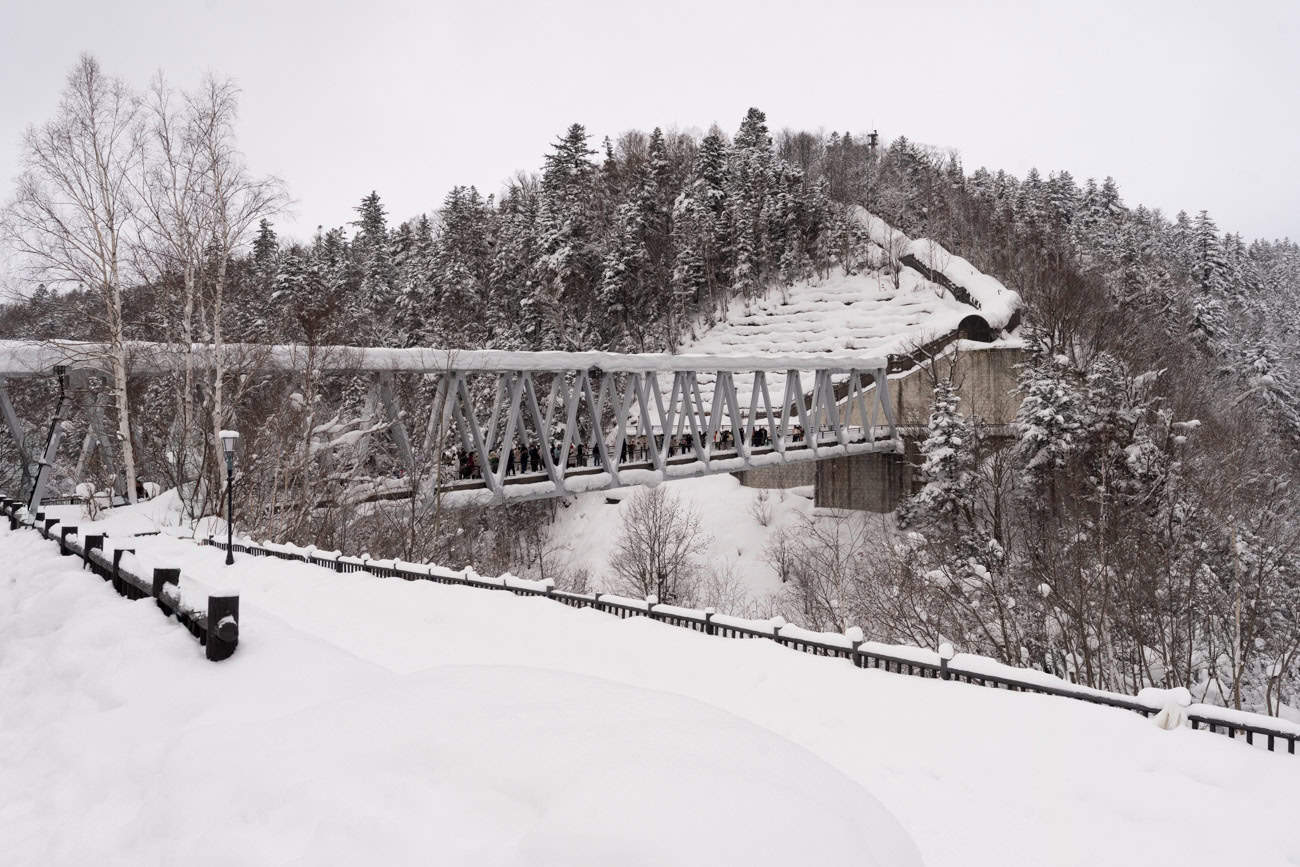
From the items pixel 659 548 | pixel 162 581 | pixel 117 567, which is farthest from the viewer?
pixel 659 548

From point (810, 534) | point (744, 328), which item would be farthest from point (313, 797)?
point (744, 328)

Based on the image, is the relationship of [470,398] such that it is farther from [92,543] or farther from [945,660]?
[945,660]

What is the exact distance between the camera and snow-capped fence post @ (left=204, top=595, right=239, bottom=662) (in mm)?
5355

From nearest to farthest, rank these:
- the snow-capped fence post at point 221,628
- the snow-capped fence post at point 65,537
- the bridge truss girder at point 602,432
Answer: the snow-capped fence post at point 221,628, the snow-capped fence post at point 65,537, the bridge truss girder at point 602,432

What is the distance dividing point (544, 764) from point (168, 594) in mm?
4258

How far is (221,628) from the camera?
5.34 m

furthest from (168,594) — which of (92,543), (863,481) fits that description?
(863,481)

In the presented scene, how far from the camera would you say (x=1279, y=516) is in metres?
22.0

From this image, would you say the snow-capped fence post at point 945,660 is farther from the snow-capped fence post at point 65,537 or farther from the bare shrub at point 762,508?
the bare shrub at point 762,508

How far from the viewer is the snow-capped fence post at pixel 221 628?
536 centimetres

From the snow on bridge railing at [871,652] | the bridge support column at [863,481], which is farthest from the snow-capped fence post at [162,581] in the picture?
the bridge support column at [863,481]

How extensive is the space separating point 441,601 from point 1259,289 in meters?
99.0

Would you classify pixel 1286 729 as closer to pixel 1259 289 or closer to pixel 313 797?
pixel 313 797

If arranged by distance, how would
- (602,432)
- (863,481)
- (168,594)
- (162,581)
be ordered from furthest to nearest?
(863,481) → (602,432) → (162,581) → (168,594)
